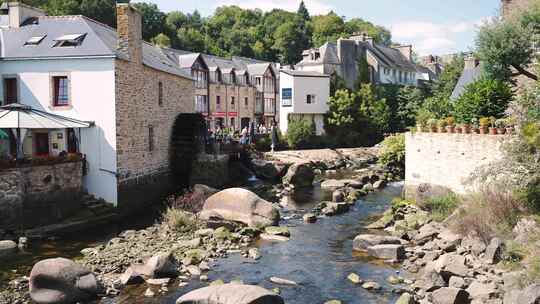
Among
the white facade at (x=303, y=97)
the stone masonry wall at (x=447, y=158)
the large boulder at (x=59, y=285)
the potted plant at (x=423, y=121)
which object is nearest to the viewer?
the large boulder at (x=59, y=285)

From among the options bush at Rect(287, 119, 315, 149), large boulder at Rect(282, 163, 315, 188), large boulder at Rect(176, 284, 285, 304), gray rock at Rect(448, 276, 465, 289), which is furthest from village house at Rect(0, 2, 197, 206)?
bush at Rect(287, 119, 315, 149)

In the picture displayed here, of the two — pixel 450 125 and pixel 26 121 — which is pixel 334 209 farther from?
pixel 26 121

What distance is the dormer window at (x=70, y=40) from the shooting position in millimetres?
22375

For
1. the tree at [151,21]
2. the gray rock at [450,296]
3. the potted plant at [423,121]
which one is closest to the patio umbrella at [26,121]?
the potted plant at [423,121]

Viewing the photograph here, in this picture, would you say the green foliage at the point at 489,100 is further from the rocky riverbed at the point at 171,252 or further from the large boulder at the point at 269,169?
the large boulder at the point at 269,169

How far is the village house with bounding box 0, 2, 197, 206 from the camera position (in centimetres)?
2188

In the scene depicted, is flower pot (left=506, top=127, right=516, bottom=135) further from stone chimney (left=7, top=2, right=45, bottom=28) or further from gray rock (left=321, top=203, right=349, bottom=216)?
stone chimney (left=7, top=2, right=45, bottom=28)

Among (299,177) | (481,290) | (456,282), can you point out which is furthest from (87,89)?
(481,290)

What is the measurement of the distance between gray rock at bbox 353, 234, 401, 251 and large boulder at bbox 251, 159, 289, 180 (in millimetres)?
17865

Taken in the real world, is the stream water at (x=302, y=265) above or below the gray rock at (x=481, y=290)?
below

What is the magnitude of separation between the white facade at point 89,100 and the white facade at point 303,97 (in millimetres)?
26457

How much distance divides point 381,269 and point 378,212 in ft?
26.8

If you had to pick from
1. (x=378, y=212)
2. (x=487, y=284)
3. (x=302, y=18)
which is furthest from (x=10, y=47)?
(x=302, y=18)

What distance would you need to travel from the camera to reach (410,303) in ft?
38.5
